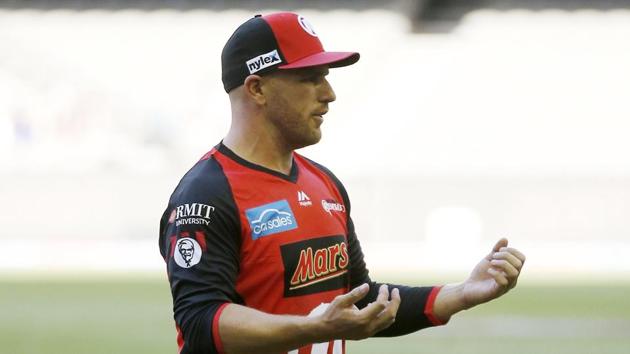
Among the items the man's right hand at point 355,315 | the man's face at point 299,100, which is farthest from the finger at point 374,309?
the man's face at point 299,100

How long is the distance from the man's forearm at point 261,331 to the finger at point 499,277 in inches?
27.5

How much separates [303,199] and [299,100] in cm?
32

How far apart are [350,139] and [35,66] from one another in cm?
790

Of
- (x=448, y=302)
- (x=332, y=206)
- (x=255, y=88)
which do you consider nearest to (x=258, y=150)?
(x=255, y=88)

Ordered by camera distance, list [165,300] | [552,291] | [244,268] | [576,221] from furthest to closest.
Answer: [576,221]
[552,291]
[165,300]
[244,268]

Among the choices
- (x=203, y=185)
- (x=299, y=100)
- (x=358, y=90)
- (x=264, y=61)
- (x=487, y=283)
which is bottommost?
(x=487, y=283)

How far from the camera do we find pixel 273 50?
3.78 metres

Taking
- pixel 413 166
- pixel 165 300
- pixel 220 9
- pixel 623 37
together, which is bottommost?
pixel 165 300

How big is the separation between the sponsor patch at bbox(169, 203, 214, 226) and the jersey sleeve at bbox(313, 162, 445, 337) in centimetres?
68

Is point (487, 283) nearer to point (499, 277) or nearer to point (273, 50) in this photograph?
point (499, 277)

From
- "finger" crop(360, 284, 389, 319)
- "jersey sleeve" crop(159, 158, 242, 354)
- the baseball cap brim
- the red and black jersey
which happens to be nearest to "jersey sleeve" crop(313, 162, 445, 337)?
the red and black jersey

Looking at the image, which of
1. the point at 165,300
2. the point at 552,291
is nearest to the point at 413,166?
the point at 552,291

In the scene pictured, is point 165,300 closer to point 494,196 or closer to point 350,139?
point 494,196

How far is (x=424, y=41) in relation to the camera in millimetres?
30516
